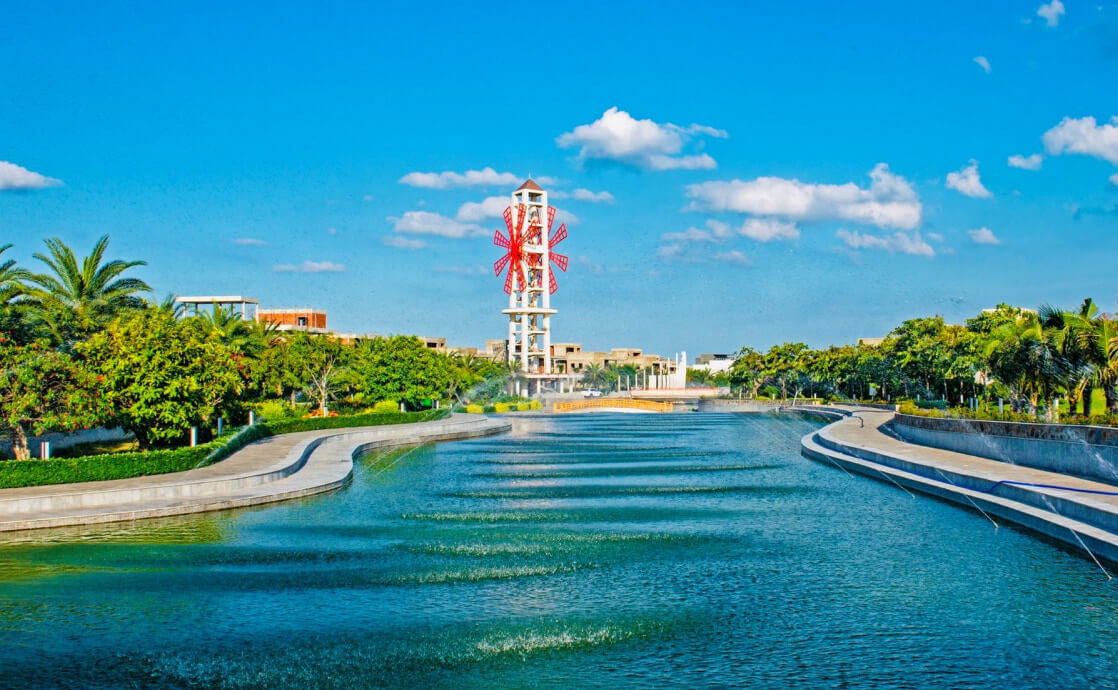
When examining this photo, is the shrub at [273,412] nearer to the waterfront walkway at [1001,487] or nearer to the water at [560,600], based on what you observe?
the water at [560,600]

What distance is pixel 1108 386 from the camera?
99.0ft

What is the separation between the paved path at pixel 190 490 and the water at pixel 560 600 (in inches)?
29.2

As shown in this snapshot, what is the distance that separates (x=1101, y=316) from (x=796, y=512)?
51.6ft

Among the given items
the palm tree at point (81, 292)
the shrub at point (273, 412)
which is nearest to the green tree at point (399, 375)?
the shrub at point (273, 412)

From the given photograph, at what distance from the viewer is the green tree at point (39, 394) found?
24078 mm

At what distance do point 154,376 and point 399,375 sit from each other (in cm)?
3299

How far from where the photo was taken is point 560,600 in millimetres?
14523

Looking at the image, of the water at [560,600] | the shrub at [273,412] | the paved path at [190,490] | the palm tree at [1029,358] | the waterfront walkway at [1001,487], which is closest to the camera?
the water at [560,600]

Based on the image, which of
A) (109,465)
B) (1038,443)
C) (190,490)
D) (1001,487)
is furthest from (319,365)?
(1001,487)

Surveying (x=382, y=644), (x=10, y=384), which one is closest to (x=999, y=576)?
(x=382, y=644)

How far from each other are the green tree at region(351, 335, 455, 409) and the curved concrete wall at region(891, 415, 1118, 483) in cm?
3501

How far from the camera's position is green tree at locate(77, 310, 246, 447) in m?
27.5

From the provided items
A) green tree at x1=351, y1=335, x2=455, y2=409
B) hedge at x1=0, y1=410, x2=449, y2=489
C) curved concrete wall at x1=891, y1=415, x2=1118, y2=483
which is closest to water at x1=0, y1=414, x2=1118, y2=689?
curved concrete wall at x1=891, y1=415, x2=1118, y2=483

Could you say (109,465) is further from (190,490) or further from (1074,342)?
(1074,342)
